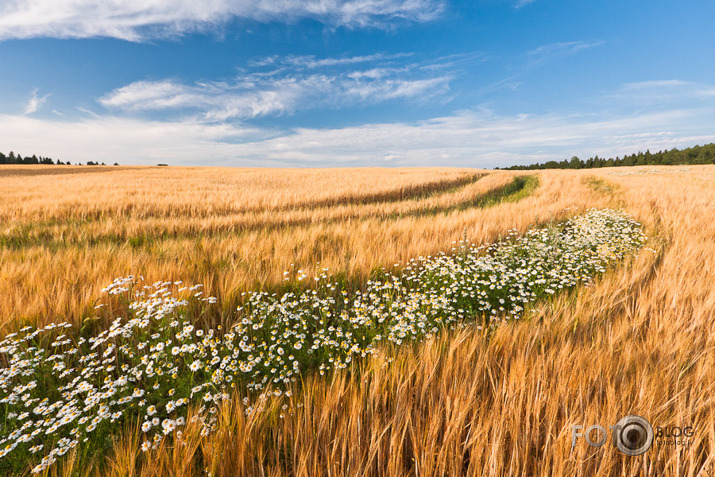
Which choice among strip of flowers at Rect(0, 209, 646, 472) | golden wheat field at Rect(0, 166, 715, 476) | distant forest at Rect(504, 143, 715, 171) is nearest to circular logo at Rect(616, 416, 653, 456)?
golden wheat field at Rect(0, 166, 715, 476)

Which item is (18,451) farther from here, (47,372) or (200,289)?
(200,289)

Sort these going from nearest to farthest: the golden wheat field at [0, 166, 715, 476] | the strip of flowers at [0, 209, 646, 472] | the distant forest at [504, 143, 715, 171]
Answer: the golden wheat field at [0, 166, 715, 476], the strip of flowers at [0, 209, 646, 472], the distant forest at [504, 143, 715, 171]

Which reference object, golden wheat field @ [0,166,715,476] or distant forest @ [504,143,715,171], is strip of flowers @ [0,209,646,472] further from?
distant forest @ [504,143,715,171]

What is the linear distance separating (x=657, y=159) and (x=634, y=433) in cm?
13369

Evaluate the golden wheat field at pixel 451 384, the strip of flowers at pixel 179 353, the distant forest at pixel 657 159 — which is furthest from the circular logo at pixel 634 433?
the distant forest at pixel 657 159

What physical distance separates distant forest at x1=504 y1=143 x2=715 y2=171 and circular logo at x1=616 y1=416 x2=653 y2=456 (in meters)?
121

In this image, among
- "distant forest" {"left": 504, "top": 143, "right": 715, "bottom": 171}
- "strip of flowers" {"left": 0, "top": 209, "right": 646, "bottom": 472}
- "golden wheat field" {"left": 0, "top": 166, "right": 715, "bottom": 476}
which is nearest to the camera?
"golden wheat field" {"left": 0, "top": 166, "right": 715, "bottom": 476}

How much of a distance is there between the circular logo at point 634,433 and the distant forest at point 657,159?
121 metres

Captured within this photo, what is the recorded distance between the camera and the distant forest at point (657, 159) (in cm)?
8206

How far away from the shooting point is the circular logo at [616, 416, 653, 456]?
1.19m

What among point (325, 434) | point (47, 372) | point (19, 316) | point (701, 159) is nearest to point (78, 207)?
point (19, 316)

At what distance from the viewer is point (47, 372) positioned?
198 cm

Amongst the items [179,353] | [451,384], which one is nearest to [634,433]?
[451,384]

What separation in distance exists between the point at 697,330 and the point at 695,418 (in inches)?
47.2
